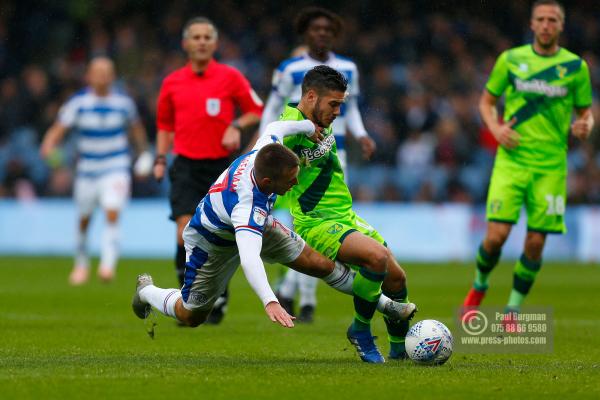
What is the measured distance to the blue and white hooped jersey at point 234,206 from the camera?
6621 mm

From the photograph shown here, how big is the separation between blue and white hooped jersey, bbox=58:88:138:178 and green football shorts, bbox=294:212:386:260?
292 inches

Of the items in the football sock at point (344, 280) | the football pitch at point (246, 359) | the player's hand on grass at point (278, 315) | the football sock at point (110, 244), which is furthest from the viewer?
the football sock at point (110, 244)

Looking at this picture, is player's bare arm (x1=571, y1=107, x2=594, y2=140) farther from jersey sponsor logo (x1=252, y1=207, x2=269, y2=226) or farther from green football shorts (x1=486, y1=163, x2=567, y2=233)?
jersey sponsor logo (x1=252, y1=207, x2=269, y2=226)

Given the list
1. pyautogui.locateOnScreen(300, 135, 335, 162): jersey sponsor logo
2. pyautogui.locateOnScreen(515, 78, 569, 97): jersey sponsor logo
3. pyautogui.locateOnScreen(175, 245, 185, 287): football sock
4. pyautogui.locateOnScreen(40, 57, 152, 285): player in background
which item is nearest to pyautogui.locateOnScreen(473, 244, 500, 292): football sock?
pyautogui.locateOnScreen(515, 78, 569, 97): jersey sponsor logo

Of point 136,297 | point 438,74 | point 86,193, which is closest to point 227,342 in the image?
point 136,297

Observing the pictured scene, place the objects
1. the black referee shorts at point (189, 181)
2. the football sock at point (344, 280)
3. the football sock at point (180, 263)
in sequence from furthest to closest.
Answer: the football sock at point (180, 263), the black referee shorts at point (189, 181), the football sock at point (344, 280)

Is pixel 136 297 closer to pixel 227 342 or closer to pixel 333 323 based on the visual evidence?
pixel 227 342

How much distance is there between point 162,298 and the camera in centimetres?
774

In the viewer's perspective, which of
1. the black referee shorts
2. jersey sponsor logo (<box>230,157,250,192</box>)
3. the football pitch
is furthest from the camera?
the black referee shorts

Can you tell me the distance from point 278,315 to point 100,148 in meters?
8.96

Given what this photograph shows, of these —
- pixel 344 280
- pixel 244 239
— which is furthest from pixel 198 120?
pixel 244 239

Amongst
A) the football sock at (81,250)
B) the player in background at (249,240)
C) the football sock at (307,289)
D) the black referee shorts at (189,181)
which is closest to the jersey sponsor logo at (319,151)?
the player in background at (249,240)

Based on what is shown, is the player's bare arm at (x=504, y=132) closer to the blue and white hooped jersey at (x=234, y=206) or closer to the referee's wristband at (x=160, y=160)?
the referee's wristband at (x=160, y=160)

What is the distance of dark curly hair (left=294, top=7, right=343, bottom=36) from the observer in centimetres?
992
